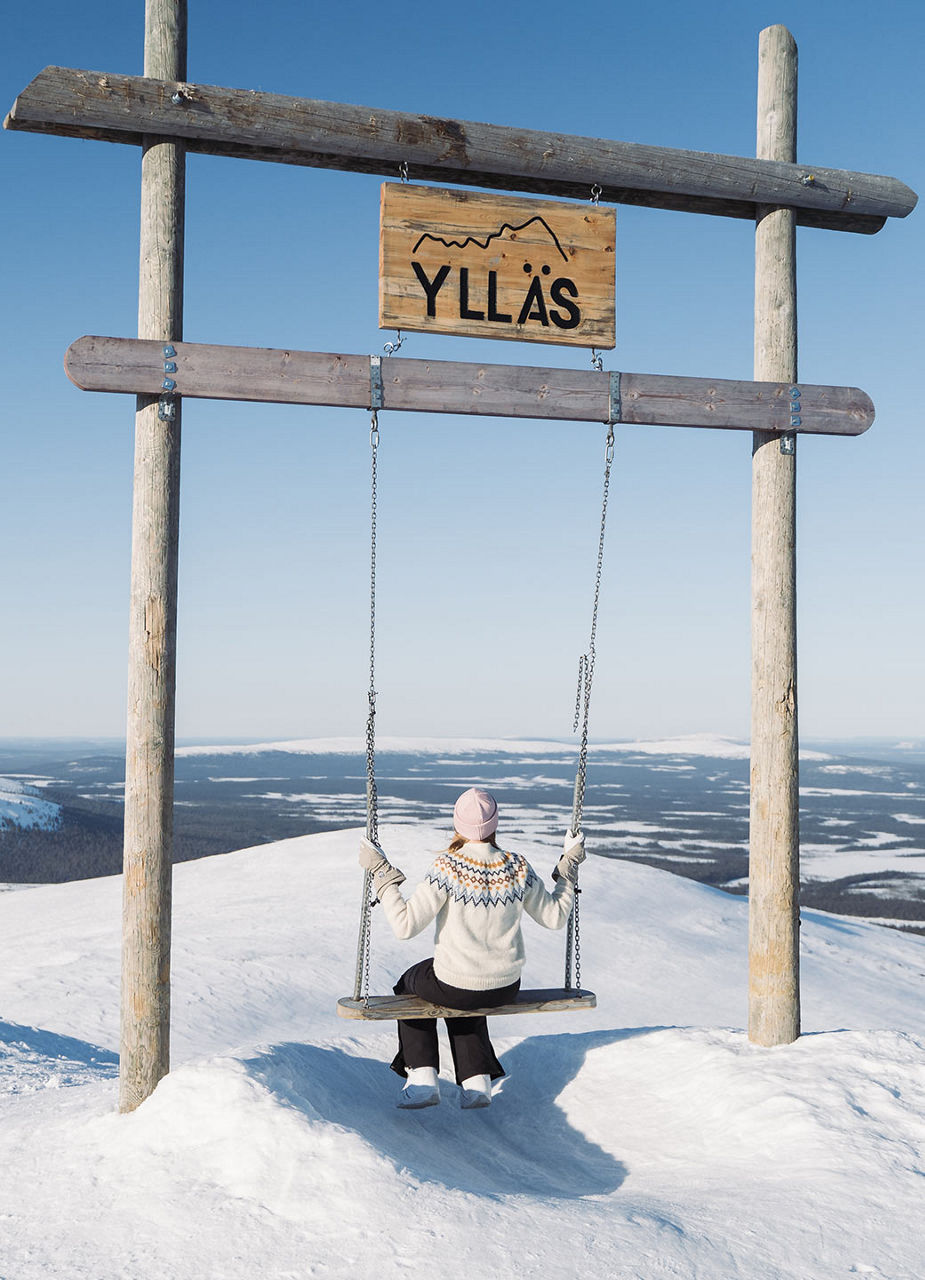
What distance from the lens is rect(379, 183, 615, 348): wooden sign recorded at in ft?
19.9

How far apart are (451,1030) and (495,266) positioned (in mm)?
4004

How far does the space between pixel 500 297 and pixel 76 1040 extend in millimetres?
7562

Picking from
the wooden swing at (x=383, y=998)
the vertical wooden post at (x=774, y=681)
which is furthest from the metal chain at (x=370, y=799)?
the vertical wooden post at (x=774, y=681)

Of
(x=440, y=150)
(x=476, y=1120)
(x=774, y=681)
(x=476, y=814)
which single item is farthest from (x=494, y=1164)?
(x=440, y=150)

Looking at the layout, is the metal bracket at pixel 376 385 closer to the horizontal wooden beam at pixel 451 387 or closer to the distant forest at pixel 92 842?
the horizontal wooden beam at pixel 451 387

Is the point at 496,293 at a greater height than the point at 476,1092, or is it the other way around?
the point at 496,293

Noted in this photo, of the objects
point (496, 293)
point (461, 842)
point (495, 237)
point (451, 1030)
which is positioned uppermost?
point (495, 237)

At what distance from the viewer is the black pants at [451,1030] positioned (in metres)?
5.69

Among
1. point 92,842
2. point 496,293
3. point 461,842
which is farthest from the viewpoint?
point 92,842

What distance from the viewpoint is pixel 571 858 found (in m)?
5.97

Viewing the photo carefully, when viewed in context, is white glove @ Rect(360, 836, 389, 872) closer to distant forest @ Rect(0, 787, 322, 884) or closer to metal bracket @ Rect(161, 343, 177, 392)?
metal bracket @ Rect(161, 343, 177, 392)

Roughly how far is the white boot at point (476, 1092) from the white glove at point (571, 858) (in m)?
1.11

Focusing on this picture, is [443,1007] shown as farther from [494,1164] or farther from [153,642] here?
[153,642]

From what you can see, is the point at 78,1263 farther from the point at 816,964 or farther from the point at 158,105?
the point at 816,964
